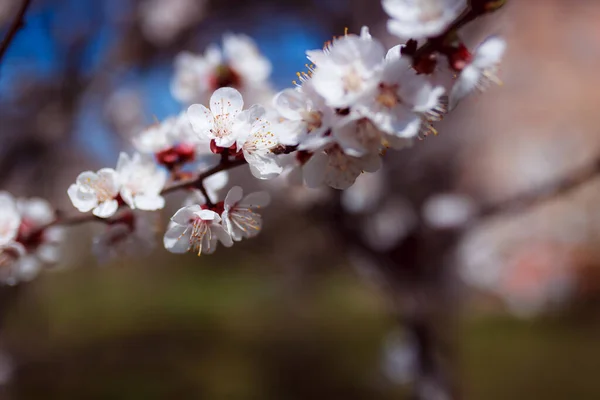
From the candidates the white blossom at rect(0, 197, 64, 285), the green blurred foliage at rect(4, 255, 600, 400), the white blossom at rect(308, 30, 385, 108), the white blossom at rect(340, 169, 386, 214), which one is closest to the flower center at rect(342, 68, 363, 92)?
the white blossom at rect(308, 30, 385, 108)

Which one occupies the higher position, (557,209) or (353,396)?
(557,209)

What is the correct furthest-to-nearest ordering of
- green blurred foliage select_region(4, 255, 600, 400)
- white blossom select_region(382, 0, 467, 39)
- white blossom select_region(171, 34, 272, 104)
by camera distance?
green blurred foliage select_region(4, 255, 600, 400) → white blossom select_region(171, 34, 272, 104) → white blossom select_region(382, 0, 467, 39)

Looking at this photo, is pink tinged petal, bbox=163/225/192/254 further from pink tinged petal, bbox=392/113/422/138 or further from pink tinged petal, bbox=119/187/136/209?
pink tinged petal, bbox=392/113/422/138

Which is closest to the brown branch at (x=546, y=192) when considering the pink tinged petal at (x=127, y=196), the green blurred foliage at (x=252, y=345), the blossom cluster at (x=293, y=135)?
the blossom cluster at (x=293, y=135)

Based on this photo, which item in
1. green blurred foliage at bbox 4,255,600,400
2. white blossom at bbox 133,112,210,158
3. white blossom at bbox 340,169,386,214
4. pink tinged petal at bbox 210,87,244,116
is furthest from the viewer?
green blurred foliage at bbox 4,255,600,400

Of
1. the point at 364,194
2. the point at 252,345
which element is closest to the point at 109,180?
the point at 364,194

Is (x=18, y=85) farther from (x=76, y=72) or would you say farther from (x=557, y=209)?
(x=557, y=209)

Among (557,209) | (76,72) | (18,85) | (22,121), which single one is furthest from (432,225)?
(557,209)
